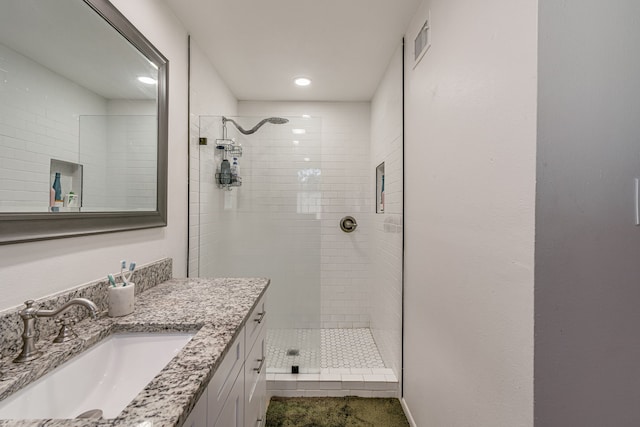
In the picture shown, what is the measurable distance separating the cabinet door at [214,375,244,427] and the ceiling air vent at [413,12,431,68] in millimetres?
1810

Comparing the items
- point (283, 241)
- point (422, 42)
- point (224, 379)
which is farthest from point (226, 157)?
point (224, 379)

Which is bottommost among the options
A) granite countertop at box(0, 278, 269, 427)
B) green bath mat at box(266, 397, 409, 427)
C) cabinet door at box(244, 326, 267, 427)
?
green bath mat at box(266, 397, 409, 427)

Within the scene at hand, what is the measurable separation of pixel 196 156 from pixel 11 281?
1.43m

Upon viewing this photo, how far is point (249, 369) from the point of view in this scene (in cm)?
A: 134

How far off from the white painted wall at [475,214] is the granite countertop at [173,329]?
84cm

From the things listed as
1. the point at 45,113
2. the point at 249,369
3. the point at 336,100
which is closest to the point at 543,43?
the point at 45,113

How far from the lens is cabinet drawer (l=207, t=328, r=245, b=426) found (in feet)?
2.76

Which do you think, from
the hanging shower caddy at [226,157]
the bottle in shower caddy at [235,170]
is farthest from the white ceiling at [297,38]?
the bottle in shower caddy at [235,170]

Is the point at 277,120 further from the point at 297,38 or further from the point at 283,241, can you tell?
the point at 283,241

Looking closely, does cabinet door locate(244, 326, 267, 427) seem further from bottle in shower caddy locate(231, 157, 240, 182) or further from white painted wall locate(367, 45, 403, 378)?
bottle in shower caddy locate(231, 157, 240, 182)

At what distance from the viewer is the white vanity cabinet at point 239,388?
817mm

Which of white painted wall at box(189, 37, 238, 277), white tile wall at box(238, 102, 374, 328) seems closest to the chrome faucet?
white painted wall at box(189, 37, 238, 277)

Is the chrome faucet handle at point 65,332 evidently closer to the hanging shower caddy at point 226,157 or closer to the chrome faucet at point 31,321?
the chrome faucet at point 31,321

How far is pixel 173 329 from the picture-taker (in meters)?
1.05
